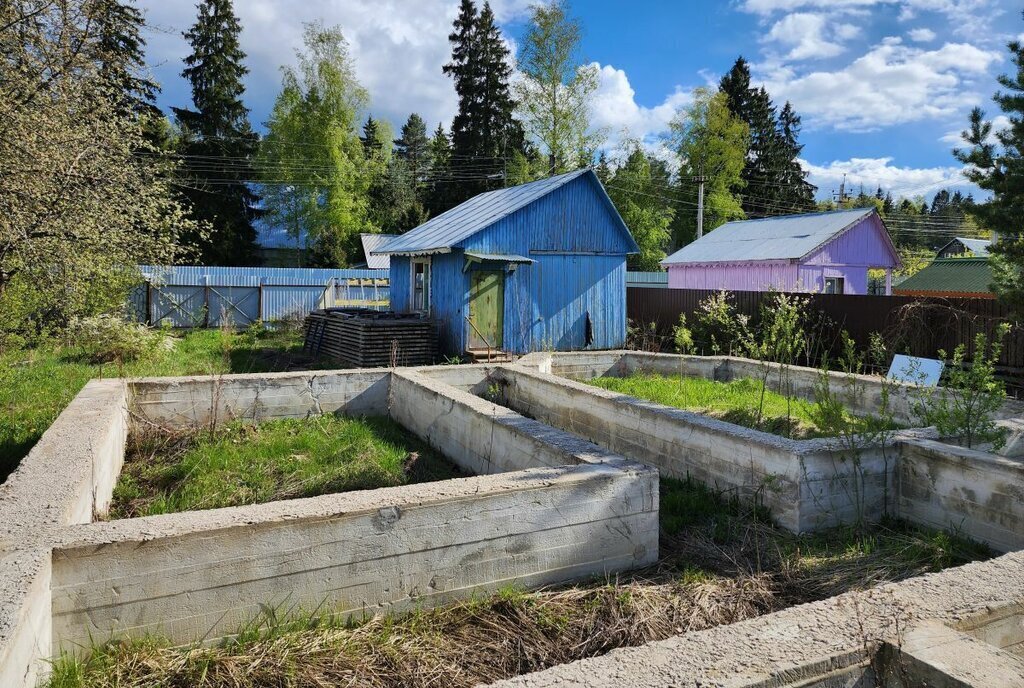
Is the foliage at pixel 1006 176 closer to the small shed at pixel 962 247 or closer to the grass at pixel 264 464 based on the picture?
the grass at pixel 264 464

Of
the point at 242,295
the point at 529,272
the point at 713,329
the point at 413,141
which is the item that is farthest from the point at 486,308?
the point at 413,141

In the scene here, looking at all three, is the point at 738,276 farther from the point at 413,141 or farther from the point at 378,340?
the point at 413,141

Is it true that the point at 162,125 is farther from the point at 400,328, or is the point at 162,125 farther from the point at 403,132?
the point at 403,132

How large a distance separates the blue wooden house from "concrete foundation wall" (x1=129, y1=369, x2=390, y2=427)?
5.90 m

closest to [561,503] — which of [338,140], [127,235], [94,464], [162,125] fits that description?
[94,464]

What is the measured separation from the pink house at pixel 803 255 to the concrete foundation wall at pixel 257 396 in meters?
14.6

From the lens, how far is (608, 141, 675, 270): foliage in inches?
1532

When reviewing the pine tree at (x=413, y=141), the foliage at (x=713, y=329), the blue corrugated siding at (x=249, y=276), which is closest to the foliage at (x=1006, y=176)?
the foliage at (x=713, y=329)

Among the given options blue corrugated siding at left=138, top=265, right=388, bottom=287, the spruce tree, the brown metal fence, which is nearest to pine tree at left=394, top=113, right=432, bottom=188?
the spruce tree

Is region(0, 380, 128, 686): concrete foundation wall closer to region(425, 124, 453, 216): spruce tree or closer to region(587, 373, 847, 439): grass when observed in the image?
region(587, 373, 847, 439): grass

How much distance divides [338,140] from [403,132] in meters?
34.8

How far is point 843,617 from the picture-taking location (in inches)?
111

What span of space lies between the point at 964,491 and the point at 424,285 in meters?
13.4

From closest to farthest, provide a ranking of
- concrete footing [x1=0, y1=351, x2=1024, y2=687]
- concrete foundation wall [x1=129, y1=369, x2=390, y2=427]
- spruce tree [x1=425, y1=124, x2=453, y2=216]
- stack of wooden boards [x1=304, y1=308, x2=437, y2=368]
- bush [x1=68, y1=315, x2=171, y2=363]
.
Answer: concrete footing [x1=0, y1=351, x2=1024, y2=687] → concrete foundation wall [x1=129, y1=369, x2=390, y2=427] → bush [x1=68, y1=315, x2=171, y2=363] → stack of wooden boards [x1=304, y1=308, x2=437, y2=368] → spruce tree [x1=425, y1=124, x2=453, y2=216]
